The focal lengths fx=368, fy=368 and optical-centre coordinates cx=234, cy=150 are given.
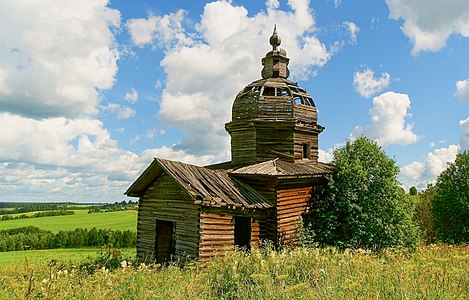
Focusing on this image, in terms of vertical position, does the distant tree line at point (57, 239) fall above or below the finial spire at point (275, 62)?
below

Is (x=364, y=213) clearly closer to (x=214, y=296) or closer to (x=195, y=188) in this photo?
(x=195, y=188)

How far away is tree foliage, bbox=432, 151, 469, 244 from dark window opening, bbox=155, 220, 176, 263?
60.2ft

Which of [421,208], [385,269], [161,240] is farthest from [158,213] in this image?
[421,208]

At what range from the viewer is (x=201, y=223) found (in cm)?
1453

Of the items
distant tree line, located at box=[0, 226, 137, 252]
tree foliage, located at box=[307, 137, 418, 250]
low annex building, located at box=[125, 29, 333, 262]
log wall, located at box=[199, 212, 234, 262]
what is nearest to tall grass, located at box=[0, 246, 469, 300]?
log wall, located at box=[199, 212, 234, 262]

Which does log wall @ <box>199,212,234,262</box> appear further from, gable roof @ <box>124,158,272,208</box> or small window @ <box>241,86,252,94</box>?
small window @ <box>241,86,252,94</box>

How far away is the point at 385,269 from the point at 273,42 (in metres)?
19.3

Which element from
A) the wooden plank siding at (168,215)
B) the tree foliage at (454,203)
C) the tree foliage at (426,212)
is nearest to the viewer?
the wooden plank siding at (168,215)

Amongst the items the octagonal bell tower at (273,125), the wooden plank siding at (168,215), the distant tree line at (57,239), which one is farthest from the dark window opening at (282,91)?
the distant tree line at (57,239)

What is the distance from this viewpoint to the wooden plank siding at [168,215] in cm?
1484

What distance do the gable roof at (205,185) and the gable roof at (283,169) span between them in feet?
3.03

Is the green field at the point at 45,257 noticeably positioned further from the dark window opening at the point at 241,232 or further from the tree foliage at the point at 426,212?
the tree foliage at the point at 426,212

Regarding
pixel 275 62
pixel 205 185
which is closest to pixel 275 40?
pixel 275 62

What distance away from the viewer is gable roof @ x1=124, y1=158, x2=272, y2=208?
14.6 m
